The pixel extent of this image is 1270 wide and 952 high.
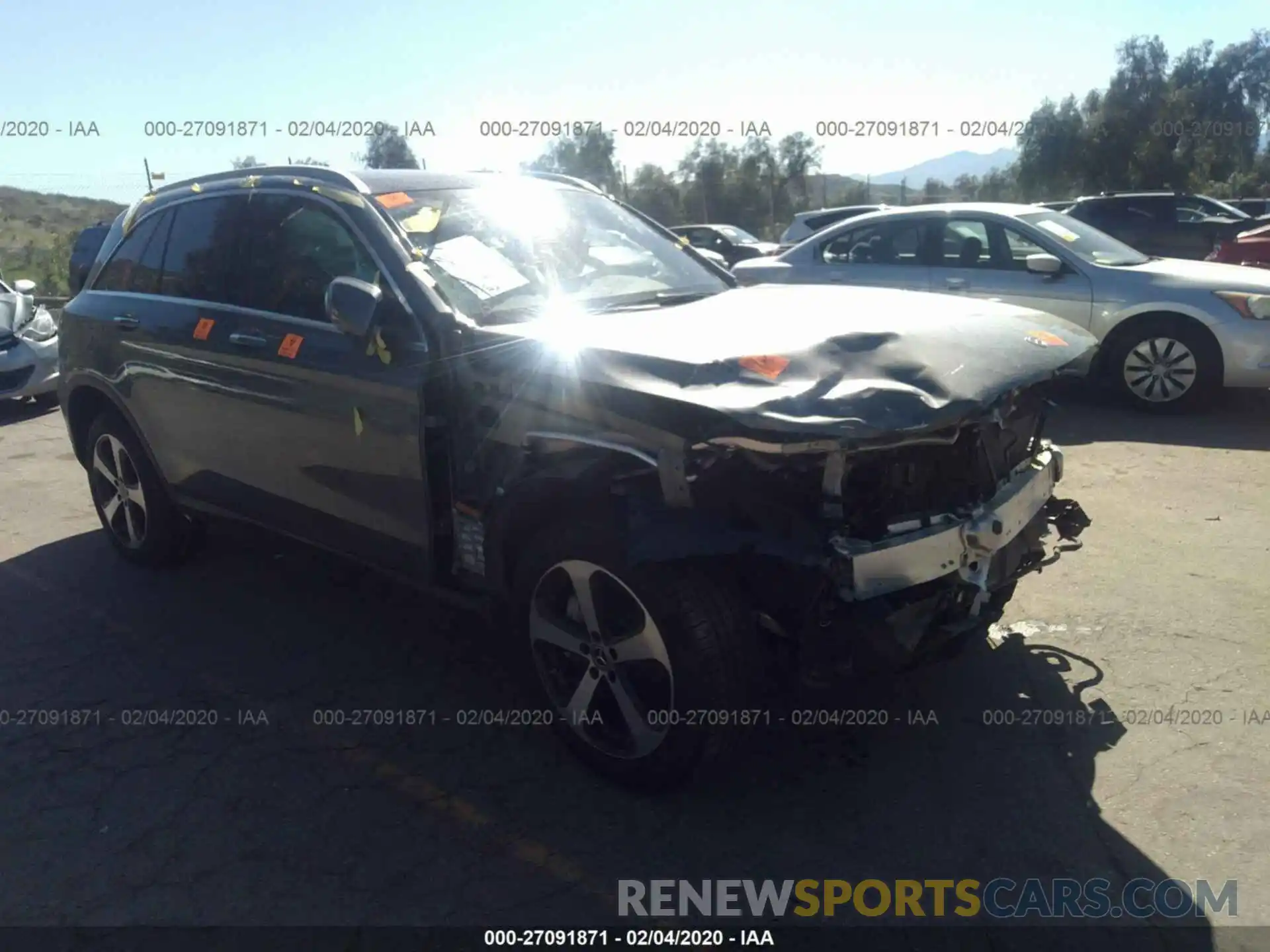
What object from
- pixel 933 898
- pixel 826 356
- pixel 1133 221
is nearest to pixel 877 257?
pixel 826 356

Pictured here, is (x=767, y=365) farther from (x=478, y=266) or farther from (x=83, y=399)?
(x=83, y=399)

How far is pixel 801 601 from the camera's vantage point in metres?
3.00

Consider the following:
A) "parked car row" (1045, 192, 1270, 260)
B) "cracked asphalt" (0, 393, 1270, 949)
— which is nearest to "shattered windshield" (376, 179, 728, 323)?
"cracked asphalt" (0, 393, 1270, 949)

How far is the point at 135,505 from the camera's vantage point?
18.1 ft

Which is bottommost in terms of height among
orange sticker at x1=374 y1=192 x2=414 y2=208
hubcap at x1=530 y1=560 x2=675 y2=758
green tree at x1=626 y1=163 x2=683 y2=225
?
hubcap at x1=530 y1=560 x2=675 y2=758

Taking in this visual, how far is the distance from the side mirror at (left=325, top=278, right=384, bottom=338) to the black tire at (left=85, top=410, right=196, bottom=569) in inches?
86.7

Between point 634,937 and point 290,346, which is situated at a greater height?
point 290,346

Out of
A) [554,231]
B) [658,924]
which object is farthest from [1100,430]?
[658,924]

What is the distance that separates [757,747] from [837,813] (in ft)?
1.49

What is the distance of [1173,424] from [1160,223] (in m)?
8.62

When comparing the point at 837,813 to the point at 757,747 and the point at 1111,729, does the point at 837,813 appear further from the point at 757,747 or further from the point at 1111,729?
the point at 1111,729

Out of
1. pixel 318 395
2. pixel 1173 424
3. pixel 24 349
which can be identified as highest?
pixel 318 395

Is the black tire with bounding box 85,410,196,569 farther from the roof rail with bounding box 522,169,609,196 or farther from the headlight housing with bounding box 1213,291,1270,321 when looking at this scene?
the headlight housing with bounding box 1213,291,1270,321

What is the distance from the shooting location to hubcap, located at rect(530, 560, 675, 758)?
10.5 ft
